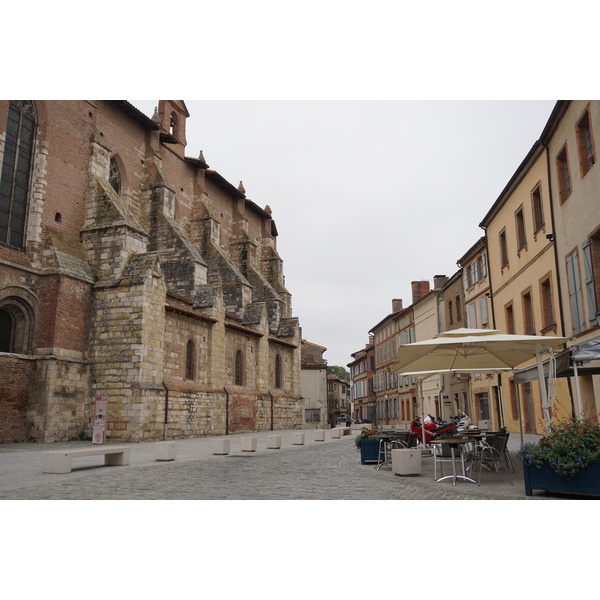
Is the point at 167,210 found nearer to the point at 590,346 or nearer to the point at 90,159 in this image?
the point at 90,159

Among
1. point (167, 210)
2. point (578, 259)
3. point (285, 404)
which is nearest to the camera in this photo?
point (578, 259)

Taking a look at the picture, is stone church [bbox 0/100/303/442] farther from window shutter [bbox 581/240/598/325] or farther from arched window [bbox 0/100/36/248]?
window shutter [bbox 581/240/598/325]

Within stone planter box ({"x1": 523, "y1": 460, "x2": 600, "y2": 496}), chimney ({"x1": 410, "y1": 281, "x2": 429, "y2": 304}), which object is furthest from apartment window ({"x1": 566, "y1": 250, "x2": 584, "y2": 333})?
chimney ({"x1": 410, "y1": 281, "x2": 429, "y2": 304})

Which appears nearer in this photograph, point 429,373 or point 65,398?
point 429,373

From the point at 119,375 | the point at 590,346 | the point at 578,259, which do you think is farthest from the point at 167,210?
the point at 590,346

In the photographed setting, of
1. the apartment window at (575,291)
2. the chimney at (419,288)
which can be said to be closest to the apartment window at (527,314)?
the apartment window at (575,291)

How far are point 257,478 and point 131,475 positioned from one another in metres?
2.33

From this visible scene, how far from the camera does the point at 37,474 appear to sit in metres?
9.56

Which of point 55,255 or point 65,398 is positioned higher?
point 55,255

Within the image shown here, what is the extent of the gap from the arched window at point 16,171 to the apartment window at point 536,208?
16247 millimetres

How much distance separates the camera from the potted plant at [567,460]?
21.0 ft

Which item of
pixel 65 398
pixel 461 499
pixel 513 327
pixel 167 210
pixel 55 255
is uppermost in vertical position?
pixel 167 210

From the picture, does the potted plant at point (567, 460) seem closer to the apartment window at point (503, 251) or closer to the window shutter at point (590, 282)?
the window shutter at point (590, 282)

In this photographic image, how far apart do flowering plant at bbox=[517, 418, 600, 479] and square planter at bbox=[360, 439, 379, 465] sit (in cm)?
511
